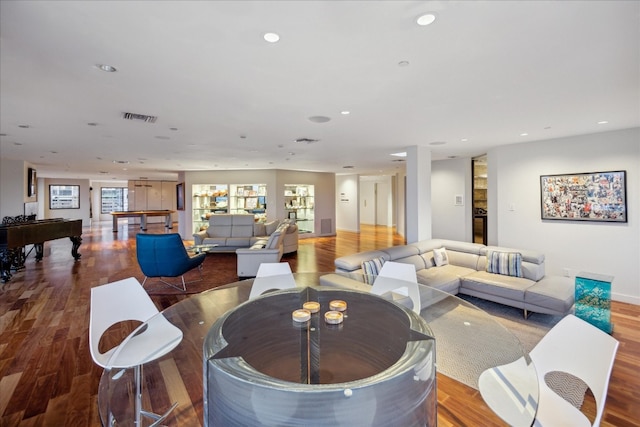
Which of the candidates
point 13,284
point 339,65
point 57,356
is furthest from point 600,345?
point 13,284

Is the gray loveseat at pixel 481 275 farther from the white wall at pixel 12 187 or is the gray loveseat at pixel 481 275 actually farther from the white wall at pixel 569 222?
the white wall at pixel 12 187

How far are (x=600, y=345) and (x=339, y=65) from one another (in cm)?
223

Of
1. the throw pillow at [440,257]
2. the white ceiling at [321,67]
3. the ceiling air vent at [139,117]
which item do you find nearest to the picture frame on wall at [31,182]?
the white ceiling at [321,67]

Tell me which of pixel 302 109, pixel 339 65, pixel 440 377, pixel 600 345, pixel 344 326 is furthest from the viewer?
pixel 302 109

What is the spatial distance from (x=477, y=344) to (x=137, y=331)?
2.82 m

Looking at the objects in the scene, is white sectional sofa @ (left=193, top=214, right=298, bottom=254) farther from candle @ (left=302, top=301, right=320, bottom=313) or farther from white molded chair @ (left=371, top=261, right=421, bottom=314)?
candle @ (left=302, top=301, right=320, bottom=313)

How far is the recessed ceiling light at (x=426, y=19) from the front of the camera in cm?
150

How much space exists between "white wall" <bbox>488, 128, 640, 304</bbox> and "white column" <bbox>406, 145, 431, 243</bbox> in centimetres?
135

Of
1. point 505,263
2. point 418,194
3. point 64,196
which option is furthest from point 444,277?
point 64,196

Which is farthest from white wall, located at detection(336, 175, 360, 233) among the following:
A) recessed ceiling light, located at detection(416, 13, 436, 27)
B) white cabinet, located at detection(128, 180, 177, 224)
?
recessed ceiling light, located at detection(416, 13, 436, 27)

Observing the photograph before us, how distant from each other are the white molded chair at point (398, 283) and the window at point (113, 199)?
17.5 meters

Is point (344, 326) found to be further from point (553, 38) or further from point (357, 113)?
point (357, 113)

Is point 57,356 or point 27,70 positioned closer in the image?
point 27,70

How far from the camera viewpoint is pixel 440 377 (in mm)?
2275
